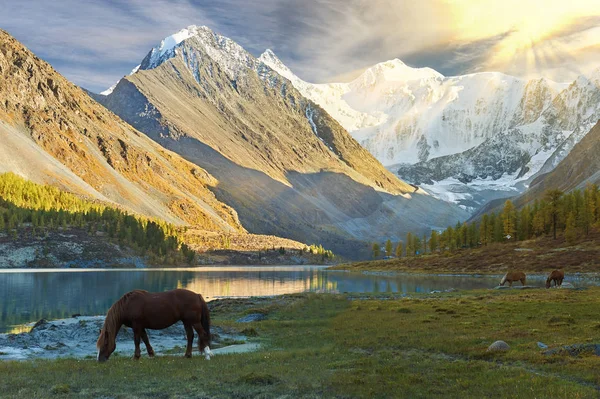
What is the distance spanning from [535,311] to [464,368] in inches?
946

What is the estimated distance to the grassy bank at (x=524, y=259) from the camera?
11550cm

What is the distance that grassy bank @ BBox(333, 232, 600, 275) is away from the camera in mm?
115500

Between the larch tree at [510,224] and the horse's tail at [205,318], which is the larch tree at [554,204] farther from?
the horse's tail at [205,318]

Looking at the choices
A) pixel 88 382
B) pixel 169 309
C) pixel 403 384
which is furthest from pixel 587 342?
pixel 88 382

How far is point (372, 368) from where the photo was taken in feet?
78.4

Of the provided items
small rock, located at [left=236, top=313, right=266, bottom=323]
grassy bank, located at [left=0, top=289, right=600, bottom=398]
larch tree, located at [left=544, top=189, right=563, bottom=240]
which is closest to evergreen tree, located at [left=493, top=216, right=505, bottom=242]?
larch tree, located at [left=544, top=189, right=563, bottom=240]

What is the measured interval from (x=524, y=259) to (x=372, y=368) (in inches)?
4678

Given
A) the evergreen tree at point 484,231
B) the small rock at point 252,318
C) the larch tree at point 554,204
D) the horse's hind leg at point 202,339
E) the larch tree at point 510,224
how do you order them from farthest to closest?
the evergreen tree at point 484,231
the larch tree at point 510,224
the larch tree at point 554,204
the small rock at point 252,318
the horse's hind leg at point 202,339

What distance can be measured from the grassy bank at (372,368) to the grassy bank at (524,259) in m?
82.9

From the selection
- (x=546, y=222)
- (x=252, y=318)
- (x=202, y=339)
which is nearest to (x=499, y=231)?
(x=546, y=222)

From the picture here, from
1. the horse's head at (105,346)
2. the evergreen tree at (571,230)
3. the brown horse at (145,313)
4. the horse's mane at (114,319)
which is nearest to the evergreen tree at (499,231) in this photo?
the evergreen tree at (571,230)

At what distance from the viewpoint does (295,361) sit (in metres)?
26.8

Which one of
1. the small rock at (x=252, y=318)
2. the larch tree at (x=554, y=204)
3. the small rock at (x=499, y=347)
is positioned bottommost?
the small rock at (x=252, y=318)

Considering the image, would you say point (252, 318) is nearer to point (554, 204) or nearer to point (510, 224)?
point (554, 204)
